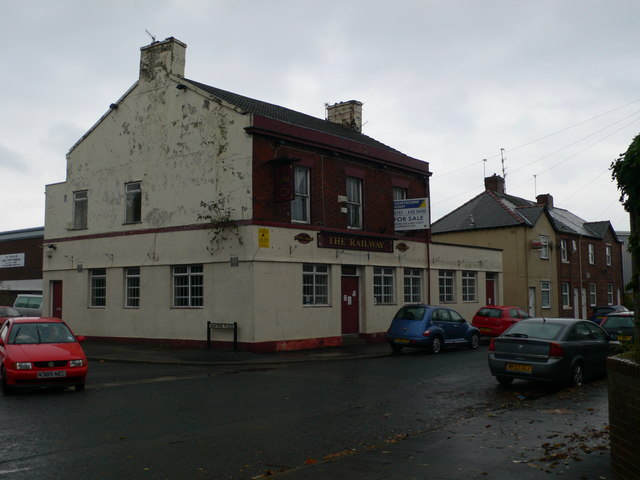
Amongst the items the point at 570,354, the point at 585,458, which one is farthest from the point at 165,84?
the point at 585,458

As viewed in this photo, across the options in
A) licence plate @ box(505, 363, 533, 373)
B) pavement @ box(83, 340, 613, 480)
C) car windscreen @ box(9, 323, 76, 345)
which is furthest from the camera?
car windscreen @ box(9, 323, 76, 345)

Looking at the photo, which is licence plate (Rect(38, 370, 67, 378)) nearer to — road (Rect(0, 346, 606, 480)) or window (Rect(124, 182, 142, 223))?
road (Rect(0, 346, 606, 480))

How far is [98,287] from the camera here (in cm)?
2659

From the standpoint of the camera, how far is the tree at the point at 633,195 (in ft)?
17.8

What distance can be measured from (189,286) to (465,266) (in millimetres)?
14988

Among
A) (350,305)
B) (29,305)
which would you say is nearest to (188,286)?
(350,305)

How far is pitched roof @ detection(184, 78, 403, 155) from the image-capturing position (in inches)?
999

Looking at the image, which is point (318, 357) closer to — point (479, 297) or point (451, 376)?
point (451, 376)

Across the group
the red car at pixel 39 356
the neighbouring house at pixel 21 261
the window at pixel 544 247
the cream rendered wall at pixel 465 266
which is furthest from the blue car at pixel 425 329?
the neighbouring house at pixel 21 261

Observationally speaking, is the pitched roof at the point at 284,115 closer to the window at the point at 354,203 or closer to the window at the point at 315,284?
the window at the point at 354,203

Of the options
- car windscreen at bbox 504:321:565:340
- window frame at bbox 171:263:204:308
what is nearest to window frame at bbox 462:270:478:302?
window frame at bbox 171:263:204:308

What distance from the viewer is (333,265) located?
79.8ft

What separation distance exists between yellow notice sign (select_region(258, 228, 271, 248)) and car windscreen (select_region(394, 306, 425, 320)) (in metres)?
5.13

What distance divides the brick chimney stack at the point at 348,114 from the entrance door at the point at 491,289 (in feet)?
34.7
